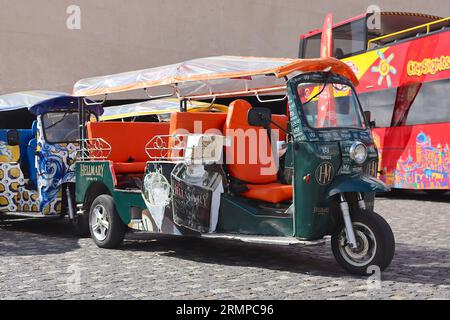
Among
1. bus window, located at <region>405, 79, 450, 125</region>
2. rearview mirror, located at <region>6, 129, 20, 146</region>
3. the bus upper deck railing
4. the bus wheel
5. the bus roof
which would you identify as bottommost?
the bus wheel

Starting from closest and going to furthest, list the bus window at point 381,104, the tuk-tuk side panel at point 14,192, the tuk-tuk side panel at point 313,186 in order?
the tuk-tuk side panel at point 313,186 → the tuk-tuk side panel at point 14,192 → the bus window at point 381,104

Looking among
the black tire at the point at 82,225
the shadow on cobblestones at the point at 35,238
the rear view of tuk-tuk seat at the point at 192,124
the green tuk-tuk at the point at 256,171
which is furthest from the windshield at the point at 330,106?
the black tire at the point at 82,225

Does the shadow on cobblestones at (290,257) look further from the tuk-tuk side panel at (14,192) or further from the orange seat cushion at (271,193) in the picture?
the tuk-tuk side panel at (14,192)

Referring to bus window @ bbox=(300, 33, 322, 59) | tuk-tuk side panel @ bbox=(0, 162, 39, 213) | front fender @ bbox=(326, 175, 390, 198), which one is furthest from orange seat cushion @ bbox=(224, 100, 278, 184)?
bus window @ bbox=(300, 33, 322, 59)

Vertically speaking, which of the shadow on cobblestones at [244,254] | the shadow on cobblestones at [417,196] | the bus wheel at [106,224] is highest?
the bus wheel at [106,224]

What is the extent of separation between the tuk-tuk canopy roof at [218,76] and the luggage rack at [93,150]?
2.16 feet

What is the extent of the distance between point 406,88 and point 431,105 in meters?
0.85

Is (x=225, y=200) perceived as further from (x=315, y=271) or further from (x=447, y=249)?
(x=447, y=249)

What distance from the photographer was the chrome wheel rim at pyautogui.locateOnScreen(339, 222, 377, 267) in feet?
19.1

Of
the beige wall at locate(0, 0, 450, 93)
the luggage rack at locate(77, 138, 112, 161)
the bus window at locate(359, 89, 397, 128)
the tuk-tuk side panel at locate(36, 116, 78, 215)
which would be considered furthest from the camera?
the beige wall at locate(0, 0, 450, 93)

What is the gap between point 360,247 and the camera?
233 inches

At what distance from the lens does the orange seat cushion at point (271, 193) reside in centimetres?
658

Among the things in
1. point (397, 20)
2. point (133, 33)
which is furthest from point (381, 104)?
point (133, 33)

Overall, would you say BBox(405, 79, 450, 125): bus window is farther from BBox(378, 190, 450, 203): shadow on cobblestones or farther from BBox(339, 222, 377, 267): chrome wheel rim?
BBox(339, 222, 377, 267): chrome wheel rim
